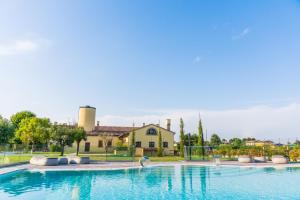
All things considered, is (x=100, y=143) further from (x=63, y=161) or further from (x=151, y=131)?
(x=63, y=161)

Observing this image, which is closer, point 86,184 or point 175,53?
point 86,184

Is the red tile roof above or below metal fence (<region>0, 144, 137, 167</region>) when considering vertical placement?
above

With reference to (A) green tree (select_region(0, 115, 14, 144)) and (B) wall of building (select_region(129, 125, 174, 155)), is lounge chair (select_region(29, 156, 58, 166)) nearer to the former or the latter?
(A) green tree (select_region(0, 115, 14, 144))

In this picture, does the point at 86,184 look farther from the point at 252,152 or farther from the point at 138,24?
the point at 252,152

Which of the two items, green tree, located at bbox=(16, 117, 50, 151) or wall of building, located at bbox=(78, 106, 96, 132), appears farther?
wall of building, located at bbox=(78, 106, 96, 132)

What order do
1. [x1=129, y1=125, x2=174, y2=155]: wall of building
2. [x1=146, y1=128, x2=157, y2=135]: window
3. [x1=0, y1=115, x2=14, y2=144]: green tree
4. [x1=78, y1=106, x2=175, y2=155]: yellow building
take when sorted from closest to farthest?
[x1=0, y1=115, x2=14, y2=144]: green tree, [x1=78, y1=106, x2=175, y2=155]: yellow building, [x1=129, y1=125, x2=174, y2=155]: wall of building, [x1=146, y1=128, x2=157, y2=135]: window

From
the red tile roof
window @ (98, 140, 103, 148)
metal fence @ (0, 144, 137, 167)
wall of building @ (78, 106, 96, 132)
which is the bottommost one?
metal fence @ (0, 144, 137, 167)

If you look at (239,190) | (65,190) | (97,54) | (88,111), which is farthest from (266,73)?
(88,111)

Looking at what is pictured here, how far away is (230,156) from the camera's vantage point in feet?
110

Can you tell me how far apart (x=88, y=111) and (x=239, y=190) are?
40529 millimetres

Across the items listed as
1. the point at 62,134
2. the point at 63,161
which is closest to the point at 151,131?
the point at 62,134

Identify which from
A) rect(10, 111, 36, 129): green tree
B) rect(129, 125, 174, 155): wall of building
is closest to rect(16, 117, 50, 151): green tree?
rect(10, 111, 36, 129): green tree

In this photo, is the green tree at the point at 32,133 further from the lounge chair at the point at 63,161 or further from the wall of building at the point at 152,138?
the lounge chair at the point at 63,161

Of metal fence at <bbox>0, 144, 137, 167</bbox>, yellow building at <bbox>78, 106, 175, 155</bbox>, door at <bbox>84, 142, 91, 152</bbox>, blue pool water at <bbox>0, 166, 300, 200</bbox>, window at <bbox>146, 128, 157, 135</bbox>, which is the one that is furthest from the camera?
window at <bbox>146, 128, 157, 135</bbox>
